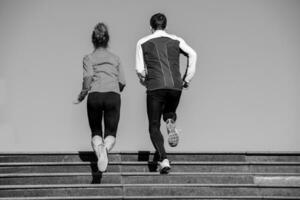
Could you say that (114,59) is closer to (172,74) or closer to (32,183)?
(172,74)

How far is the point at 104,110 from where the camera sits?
9938 millimetres

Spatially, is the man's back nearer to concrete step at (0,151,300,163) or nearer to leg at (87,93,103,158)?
leg at (87,93,103,158)

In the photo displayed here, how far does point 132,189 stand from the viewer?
957 cm

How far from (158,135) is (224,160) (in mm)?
1219

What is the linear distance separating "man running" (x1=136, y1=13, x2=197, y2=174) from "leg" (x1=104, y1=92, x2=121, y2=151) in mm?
451

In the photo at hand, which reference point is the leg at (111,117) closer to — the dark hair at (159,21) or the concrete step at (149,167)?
the concrete step at (149,167)

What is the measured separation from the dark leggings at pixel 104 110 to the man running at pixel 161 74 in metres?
0.47

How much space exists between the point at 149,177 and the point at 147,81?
4.35 ft

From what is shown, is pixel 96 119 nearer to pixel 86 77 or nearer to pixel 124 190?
pixel 86 77

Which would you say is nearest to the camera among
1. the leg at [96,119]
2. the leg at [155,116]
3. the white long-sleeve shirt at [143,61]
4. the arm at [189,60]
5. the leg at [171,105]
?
the leg at [96,119]

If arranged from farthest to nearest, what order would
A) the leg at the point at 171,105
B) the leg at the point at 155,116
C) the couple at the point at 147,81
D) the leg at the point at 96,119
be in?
the leg at the point at 171,105 → the leg at the point at 155,116 → the couple at the point at 147,81 → the leg at the point at 96,119

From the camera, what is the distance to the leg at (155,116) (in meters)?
10.0

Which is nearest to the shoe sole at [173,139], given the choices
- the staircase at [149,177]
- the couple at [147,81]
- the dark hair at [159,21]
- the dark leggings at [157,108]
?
the couple at [147,81]

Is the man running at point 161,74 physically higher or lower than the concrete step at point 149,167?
higher
